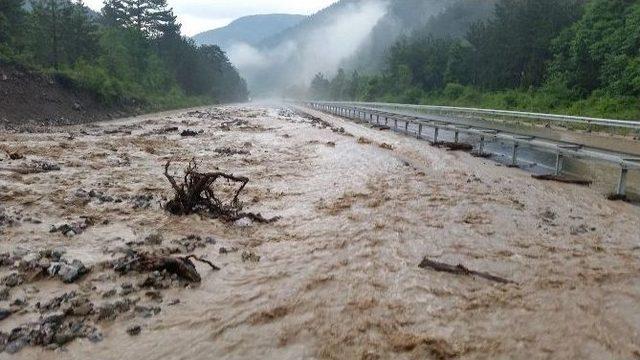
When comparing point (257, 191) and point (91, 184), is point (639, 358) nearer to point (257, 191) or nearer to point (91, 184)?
point (257, 191)

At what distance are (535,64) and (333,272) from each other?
180 ft

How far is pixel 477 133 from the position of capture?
612 inches

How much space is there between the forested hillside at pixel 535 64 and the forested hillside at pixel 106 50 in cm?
3216

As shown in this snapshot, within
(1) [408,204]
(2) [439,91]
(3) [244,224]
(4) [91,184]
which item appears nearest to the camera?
(3) [244,224]

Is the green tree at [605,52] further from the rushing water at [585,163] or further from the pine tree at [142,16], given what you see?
the pine tree at [142,16]

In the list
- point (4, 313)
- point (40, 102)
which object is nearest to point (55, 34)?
point (40, 102)

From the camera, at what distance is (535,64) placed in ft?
175

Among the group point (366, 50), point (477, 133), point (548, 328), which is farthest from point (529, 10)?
point (366, 50)

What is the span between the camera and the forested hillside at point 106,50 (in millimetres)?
34294

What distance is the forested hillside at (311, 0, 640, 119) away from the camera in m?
35.7

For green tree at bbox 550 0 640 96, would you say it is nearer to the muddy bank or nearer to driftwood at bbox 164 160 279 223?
driftwood at bbox 164 160 279 223

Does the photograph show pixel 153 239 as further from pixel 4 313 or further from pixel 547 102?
pixel 547 102

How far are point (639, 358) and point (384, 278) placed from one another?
2321mm

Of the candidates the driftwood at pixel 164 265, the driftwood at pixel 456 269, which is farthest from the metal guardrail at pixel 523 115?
the driftwood at pixel 164 265
